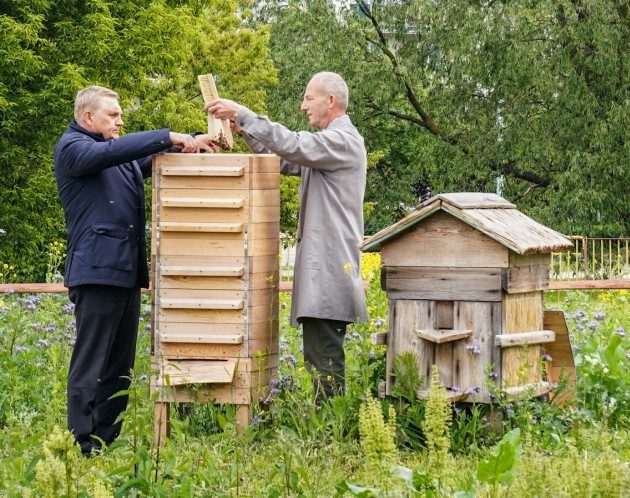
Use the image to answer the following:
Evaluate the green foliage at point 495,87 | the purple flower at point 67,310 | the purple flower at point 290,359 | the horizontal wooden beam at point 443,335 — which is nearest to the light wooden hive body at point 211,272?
the horizontal wooden beam at point 443,335

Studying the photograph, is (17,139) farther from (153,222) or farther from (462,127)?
(153,222)

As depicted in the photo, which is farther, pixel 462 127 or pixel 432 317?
pixel 462 127

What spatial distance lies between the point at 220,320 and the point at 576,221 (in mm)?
22057

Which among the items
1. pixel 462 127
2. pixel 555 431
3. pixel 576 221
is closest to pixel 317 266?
pixel 555 431

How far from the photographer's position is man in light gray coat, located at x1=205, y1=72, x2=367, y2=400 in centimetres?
629

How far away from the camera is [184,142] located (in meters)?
6.36

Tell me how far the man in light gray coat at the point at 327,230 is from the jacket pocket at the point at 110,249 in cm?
85

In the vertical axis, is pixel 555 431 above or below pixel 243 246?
below

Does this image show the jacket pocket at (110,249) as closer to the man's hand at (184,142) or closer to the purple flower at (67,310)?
the man's hand at (184,142)

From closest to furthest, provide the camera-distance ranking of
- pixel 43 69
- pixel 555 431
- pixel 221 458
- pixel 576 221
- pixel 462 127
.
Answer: pixel 221 458, pixel 555 431, pixel 43 69, pixel 576 221, pixel 462 127

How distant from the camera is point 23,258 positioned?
24062 millimetres

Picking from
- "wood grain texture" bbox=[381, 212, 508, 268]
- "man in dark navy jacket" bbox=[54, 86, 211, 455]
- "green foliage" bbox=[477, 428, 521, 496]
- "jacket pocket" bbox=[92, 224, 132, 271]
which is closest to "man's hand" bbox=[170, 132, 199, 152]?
"man in dark navy jacket" bbox=[54, 86, 211, 455]

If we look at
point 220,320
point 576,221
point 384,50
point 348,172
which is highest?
point 384,50

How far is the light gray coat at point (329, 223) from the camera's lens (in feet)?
20.6
